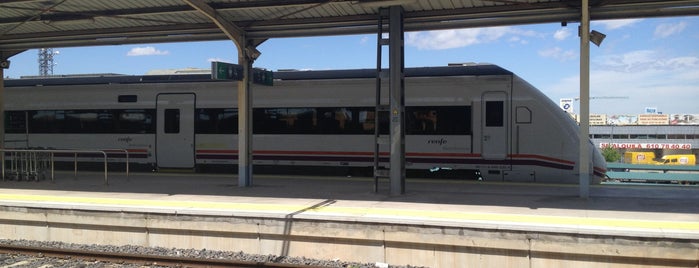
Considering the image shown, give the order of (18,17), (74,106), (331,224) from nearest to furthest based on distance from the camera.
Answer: (331,224) < (18,17) < (74,106)

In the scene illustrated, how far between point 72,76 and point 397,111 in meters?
12.5

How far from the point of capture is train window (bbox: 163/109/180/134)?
14.7 m

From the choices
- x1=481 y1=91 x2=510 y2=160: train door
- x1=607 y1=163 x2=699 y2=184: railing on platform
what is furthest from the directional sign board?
x1=607 y1=163 x2=699 y2=184: railing on platform

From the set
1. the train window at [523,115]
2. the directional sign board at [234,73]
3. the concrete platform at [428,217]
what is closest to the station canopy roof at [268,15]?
the directional sign board at [234,73]

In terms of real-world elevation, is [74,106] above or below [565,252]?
above

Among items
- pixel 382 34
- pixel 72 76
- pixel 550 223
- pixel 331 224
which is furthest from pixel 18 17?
pixel 550 223

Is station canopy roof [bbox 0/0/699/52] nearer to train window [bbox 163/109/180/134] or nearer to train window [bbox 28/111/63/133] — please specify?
train window [bbox 163/109/180/134]

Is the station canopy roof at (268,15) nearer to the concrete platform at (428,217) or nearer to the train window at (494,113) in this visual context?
the train window at (494,113)

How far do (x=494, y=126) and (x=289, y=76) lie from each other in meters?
5.26

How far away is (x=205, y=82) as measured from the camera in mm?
14469

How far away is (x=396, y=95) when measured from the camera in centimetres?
983

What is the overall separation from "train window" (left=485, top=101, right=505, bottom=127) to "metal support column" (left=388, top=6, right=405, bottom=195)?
10.4ft

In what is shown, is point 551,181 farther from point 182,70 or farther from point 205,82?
point 182,70

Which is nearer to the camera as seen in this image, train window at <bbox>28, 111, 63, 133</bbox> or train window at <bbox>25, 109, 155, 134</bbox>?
train window at <bbox>25, 109, 155, 134</bbox>
